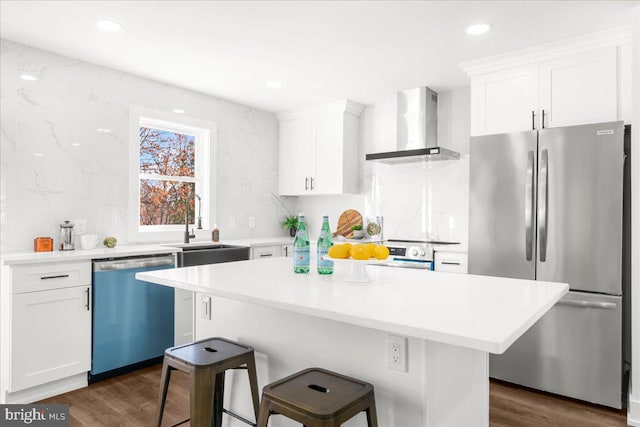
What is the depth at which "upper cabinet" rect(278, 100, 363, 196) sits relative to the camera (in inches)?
183

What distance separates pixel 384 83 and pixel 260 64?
1245mm

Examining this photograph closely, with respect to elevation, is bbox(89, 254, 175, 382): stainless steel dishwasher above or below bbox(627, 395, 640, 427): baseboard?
above

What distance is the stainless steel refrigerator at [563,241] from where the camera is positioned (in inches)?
105

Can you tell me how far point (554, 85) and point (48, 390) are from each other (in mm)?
4208

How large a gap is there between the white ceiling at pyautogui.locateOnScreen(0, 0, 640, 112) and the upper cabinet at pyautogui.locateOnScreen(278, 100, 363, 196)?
83cm

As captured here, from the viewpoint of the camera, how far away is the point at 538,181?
9.59ft

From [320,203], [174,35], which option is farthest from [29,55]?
[320,203]

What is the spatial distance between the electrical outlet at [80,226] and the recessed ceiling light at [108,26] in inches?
59.1

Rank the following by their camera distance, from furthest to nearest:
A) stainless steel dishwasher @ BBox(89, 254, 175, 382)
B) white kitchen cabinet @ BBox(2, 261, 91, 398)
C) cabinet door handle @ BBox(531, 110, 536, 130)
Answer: cabinet door handle @ BBox(531, 110, 536, 130) → stainless steel dishwasher @ BBox(89, 254, 175, 382) → white kitchen cabinet @ BBox(2, 261, 91, 398)

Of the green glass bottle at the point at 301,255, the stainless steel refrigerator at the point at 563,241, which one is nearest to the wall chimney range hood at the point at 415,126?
the stainless steel refrigerator at the point at 563,241

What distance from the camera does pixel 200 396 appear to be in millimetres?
1687

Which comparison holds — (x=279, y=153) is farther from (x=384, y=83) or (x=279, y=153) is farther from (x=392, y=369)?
(x=392, y=369)

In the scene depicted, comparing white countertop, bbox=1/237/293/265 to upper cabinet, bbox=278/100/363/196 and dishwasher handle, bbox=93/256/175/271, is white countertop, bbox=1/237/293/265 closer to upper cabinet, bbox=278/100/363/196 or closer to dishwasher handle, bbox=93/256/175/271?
dishwasher handle, bbox=93/256/175/271

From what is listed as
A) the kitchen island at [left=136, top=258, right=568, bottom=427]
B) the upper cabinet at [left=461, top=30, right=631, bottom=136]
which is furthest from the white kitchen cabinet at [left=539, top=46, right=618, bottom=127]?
the kitchen island at [left=136, top=258, right=568, bottom=427]
